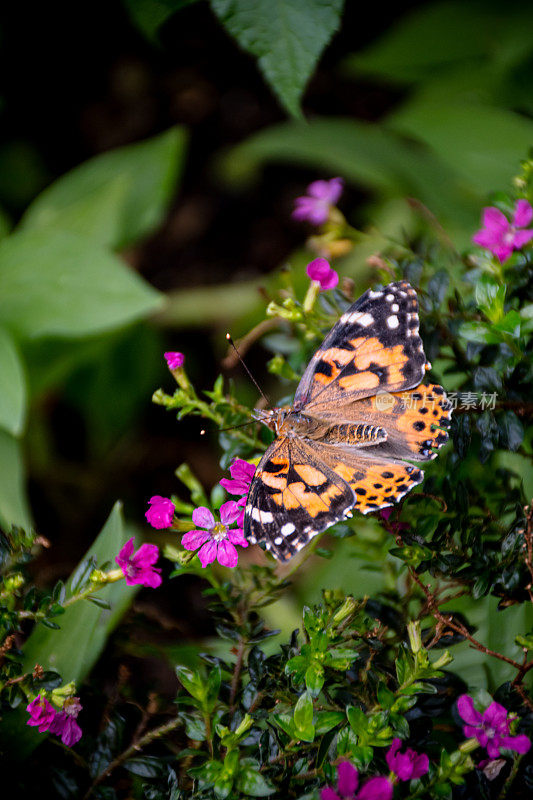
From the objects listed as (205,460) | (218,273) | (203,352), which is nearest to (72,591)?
(205,460)

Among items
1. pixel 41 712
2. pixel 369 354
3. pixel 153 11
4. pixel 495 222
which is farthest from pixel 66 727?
pixel 153 11

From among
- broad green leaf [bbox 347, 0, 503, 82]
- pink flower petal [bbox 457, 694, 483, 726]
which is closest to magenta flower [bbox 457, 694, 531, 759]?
pink flower petal [bbox 457, 694, 483, 726]

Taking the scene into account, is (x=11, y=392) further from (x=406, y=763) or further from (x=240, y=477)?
(x=406, y=763)

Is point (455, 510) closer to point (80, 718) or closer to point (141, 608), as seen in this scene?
point (141, 608)

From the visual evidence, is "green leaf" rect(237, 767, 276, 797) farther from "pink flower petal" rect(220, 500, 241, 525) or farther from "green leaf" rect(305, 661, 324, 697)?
"pink flower petal" rect(220, 500, 241, 525)

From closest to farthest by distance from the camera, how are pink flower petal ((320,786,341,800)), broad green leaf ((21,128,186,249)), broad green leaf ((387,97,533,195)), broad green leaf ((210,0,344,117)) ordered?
pink flower petal ((320,786,341,800)) → broad green leaf ((210,0,344,117)) → broad green leaf ((387,97,533,195)) → broad green leaf ((21,128,186,249))

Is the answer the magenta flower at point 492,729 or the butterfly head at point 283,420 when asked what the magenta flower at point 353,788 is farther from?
the butterfly head at point 283,420
